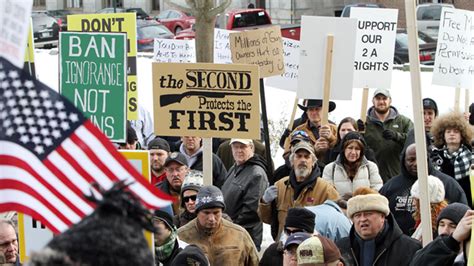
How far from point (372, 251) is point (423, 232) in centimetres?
40

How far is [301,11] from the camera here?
41.6 m

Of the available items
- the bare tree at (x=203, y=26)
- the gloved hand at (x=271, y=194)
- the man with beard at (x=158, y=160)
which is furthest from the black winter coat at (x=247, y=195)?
the bare tree at (x=203, y=26)

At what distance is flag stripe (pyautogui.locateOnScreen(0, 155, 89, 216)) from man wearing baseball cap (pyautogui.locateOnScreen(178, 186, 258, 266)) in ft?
11.2

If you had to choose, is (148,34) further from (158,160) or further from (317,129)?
(158,160)

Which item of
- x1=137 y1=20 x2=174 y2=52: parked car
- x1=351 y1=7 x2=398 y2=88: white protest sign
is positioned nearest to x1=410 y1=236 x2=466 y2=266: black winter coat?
x1=351 y1=7 x2=398 y2=88: white protest sign

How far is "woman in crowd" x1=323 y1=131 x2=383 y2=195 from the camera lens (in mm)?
10008

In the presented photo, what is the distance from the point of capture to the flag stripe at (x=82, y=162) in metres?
4.70

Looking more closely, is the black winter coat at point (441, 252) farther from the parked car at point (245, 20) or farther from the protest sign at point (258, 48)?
the parked car at point (245, 20)

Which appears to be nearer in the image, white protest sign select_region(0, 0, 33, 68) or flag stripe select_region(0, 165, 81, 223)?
white protest sign select_region(0, 0, 33, 68)

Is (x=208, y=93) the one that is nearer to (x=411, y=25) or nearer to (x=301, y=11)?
(x=411, y=25)

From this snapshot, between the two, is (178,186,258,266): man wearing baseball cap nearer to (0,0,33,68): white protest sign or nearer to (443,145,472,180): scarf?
(443,145,472,180): scarf

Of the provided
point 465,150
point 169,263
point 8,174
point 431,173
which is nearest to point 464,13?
point 465,150

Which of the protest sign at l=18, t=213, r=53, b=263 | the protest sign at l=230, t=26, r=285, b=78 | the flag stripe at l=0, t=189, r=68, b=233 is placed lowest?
the protest sign at l=18, t=213, r=53, b=263

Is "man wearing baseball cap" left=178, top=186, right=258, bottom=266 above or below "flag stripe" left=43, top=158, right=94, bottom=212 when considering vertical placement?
below
